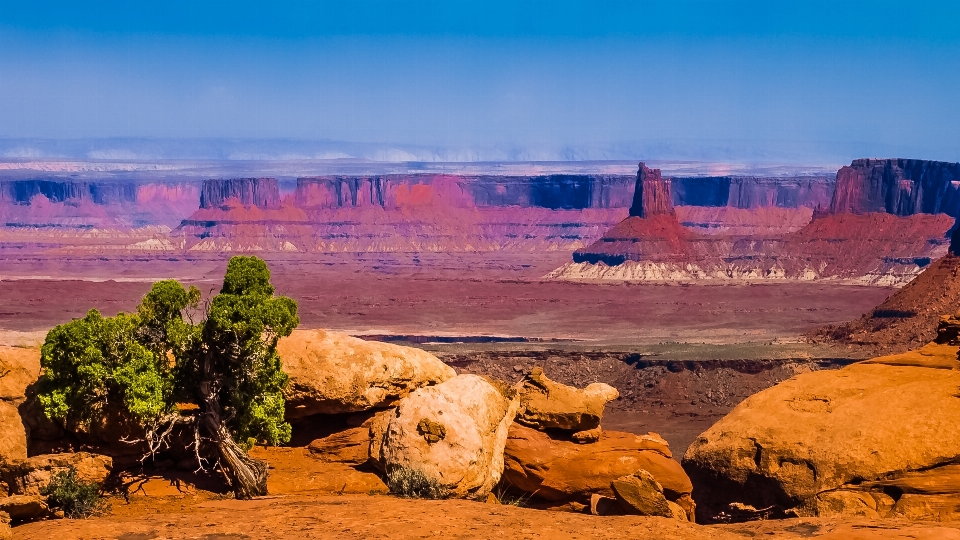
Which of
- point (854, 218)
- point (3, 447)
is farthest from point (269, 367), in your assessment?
point (854, 218)

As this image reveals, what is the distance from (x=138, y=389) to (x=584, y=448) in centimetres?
743

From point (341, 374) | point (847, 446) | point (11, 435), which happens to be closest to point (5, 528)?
point (11, 435)

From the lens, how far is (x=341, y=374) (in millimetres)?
20469

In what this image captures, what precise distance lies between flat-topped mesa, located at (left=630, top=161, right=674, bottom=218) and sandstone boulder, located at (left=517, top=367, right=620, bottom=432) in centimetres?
17204

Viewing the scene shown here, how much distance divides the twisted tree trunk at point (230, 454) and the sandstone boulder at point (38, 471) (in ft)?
5.99

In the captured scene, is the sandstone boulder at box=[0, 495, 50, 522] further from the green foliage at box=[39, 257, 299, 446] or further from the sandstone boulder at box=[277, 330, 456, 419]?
the sandstone boulder at box=[277, 330, 456, 419]

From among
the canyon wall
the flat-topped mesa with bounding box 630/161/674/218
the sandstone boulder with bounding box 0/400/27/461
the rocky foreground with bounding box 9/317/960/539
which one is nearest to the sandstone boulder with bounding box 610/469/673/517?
the rocky foreground with bounding box 9/317/960/539

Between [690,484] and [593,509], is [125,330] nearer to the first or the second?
[593,509]

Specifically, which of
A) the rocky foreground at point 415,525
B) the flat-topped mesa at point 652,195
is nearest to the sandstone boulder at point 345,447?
the rocky foreground at point 415,525

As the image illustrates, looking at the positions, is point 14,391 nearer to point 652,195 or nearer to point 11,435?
point 11,435

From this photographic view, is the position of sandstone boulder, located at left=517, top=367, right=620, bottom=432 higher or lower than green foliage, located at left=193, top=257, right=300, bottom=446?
Result: lower

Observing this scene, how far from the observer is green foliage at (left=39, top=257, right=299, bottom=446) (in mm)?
18234

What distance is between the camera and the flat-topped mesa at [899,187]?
175 meters

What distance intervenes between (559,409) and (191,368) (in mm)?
6259
